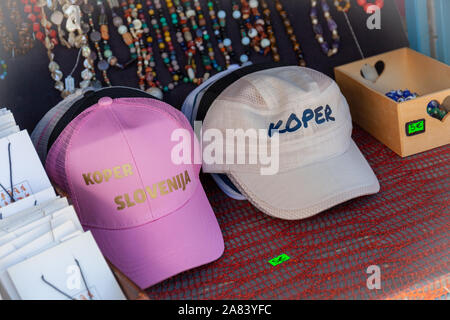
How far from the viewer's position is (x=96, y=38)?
148 centimetres

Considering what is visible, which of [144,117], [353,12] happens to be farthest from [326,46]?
[144,117]

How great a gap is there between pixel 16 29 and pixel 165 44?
15.6 inches

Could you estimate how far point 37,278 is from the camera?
83cm

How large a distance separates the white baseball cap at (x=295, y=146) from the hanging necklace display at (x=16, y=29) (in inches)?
22.4

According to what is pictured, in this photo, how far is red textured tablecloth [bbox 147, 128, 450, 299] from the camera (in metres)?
0.98

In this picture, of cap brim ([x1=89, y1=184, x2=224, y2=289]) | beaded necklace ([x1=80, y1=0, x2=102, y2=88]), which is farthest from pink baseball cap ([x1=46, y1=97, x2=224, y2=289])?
beaded necklace ([x1=80, y1=0, x2=102, y2=88])

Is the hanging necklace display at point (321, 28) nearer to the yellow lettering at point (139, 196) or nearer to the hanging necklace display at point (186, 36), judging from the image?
the hanging necklace display at point (186, 36)

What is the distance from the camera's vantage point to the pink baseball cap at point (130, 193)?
3.43 ft

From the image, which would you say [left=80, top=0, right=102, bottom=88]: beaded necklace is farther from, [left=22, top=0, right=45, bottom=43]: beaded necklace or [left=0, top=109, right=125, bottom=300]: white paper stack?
[left=0, top=109, right=125, bottom=300]: white paper stack

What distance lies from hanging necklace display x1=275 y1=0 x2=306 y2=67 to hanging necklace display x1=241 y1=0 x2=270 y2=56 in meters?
0.06

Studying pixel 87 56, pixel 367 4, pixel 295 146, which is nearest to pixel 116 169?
pixel 295 146

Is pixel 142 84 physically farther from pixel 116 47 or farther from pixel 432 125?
pixel 432 125

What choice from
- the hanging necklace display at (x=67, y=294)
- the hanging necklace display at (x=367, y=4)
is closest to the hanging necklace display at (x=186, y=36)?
the hanging necklace display at (x=367, y=4)
